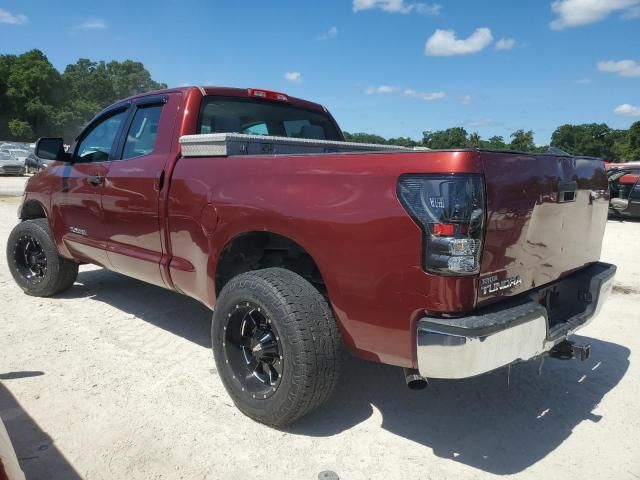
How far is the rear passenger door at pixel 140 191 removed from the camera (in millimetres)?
3693

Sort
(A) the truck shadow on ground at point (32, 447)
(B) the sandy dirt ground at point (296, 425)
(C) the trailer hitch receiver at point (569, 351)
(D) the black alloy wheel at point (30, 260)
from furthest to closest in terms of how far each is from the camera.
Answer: (D) the black alloy wheel at point (30, 260) < (C) the trailer hitch receiver at point (569, 351) < (B) the sandy dirt ground at point (296, 425) < (A) the truck shadow on ground at point (32, 447)

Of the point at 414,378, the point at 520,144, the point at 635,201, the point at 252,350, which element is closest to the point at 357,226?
the point at 414,378

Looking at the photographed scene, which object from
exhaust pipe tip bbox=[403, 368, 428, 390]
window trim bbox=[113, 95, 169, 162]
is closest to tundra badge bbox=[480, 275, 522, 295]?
exhaust pipe tip bbox=[403, 368, 428, 390]

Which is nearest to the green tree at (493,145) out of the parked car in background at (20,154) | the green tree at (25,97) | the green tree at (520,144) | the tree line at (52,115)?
the green tree at (520,144)

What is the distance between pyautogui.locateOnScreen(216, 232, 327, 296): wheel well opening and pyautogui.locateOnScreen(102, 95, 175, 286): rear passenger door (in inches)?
24.0

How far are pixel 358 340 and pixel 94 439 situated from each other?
1543mm

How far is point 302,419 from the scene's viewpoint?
3.02 m

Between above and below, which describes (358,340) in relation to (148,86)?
below

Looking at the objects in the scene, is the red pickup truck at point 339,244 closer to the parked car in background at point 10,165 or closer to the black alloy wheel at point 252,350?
the black alloy wheel at point 252,350

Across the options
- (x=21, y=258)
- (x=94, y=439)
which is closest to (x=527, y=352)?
(x=94, y=439)

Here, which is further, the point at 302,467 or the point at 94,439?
the point at 94,439

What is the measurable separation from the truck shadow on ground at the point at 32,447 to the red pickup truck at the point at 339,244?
37.2 inches

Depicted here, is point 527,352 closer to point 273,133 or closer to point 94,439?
point 94,439

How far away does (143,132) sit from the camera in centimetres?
404
